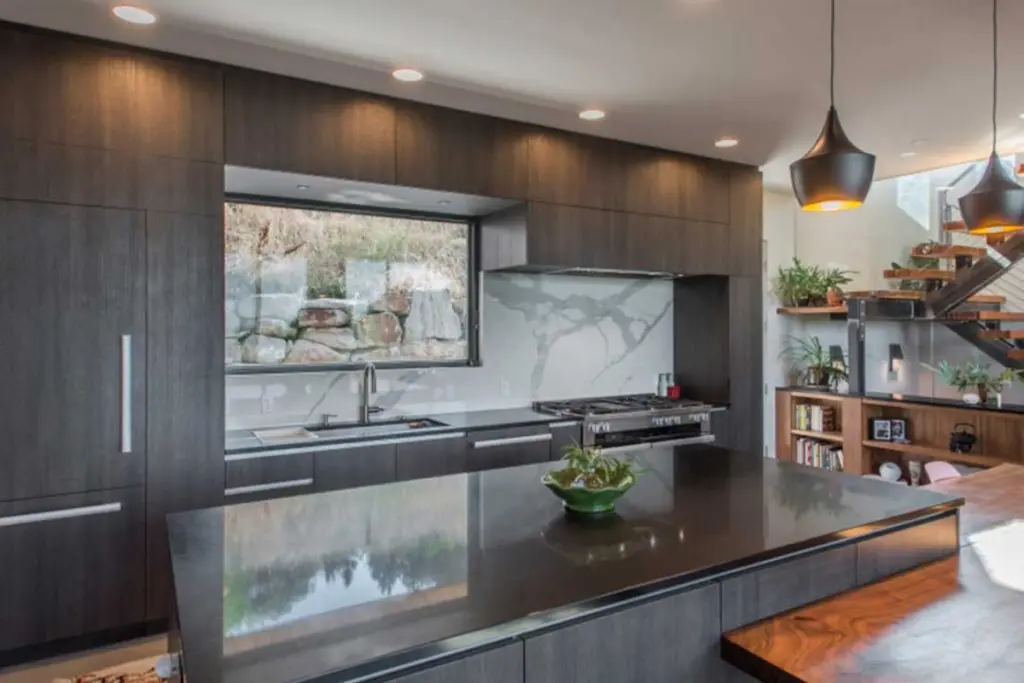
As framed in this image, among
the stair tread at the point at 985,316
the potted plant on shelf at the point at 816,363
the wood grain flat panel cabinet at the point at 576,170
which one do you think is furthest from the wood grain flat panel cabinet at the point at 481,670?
the stair tread at the point at 985,316

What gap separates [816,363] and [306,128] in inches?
191

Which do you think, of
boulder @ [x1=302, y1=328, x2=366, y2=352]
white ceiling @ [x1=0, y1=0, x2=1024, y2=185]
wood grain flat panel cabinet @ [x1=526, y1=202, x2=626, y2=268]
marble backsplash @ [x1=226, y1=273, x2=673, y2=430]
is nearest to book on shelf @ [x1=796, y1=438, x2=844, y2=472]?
marble backsplash @ [x1=226, y1=273, x2=673, y2=430]

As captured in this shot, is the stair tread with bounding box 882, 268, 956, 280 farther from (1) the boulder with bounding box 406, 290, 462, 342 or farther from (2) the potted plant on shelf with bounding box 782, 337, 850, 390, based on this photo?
(1) the boulder with bounding box 406, 290, 462, 342

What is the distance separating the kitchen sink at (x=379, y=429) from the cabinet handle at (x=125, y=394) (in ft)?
2.91

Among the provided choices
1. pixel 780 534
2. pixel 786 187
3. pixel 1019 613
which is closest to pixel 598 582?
pixel 780 534

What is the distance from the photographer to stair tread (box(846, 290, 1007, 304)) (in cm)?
563

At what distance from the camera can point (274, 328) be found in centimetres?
371

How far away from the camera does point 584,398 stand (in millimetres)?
4898

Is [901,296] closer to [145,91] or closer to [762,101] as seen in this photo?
[762,101]

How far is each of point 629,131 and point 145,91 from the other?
2.69 metres

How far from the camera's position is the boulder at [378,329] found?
4.00m

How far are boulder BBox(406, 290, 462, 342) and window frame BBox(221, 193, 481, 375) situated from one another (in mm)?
118

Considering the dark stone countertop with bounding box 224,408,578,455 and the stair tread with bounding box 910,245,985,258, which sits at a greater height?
the stair tread with bounding box 910,245,985,258

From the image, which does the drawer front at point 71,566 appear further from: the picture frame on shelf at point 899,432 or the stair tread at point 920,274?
the stair tread at point 920,274
